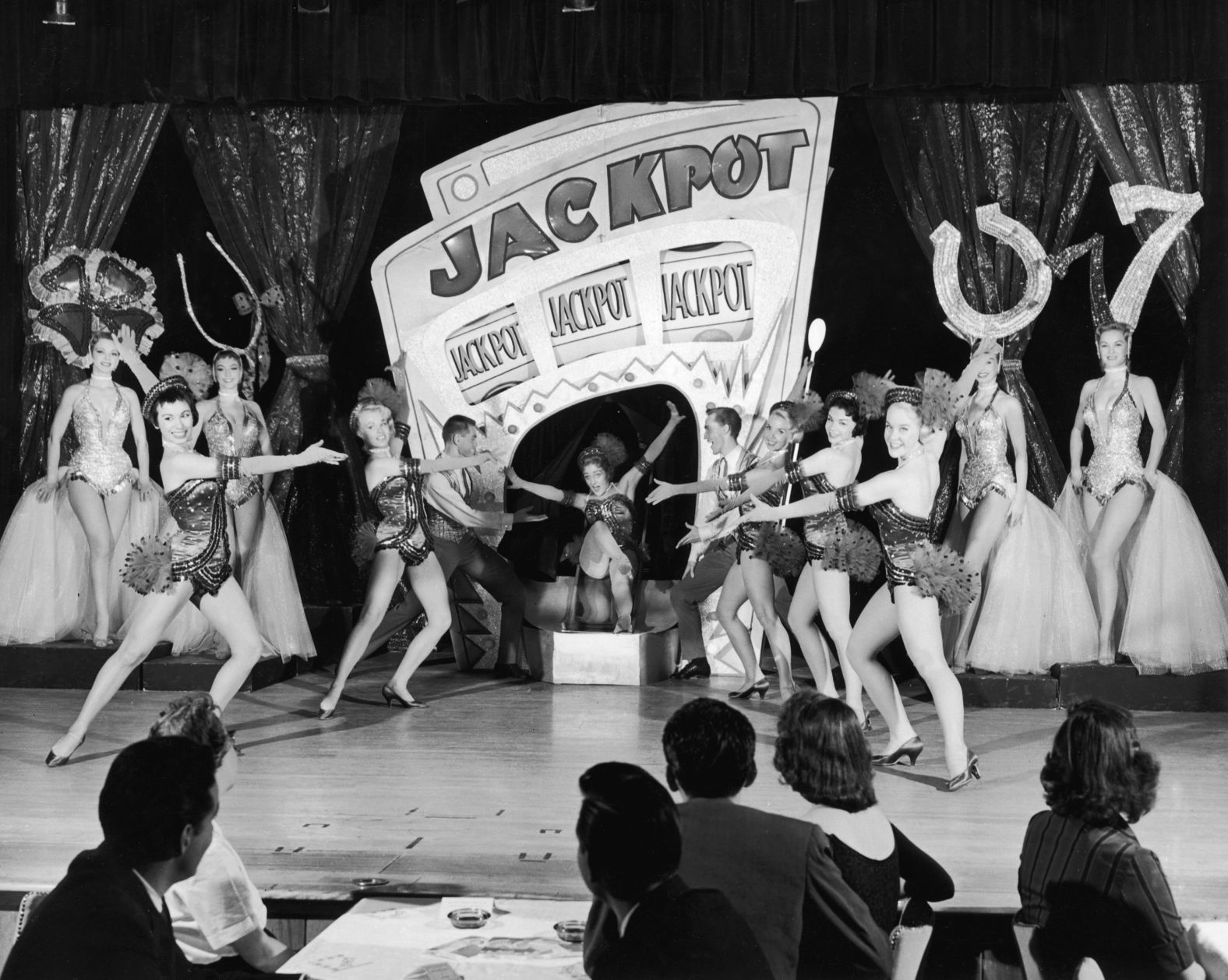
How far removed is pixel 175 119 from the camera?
8.08 metres

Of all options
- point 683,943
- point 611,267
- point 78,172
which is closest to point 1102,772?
point 683,943

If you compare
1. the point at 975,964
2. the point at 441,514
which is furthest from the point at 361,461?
the point at 975,964

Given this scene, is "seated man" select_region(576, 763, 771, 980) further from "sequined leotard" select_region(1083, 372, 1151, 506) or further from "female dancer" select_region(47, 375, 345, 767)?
"sequined leotard" select_region(1083, 372, 1151, 506)

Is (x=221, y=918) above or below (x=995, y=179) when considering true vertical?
below

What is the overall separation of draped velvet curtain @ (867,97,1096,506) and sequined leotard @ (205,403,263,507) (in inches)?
141

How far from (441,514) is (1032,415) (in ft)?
10.1

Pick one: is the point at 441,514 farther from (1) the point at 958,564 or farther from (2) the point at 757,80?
(1) the point at 958,564

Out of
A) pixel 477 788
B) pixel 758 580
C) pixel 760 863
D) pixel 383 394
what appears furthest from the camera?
pixel 758 580

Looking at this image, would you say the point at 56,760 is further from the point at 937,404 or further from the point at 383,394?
the point at 937,404

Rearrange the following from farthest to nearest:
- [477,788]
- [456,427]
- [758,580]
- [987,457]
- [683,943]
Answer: [456,427], [987,457], [758,580], [477,788], [683,943]

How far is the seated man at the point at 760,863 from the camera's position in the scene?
2418 millimetres

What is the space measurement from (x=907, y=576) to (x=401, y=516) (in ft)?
7.91

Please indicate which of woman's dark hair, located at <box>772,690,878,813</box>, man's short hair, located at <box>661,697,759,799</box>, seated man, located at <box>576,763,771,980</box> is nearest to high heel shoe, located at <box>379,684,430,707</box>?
woman's dark hair, located at <box>772,690,878,813</box>

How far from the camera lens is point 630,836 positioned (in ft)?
7.01
